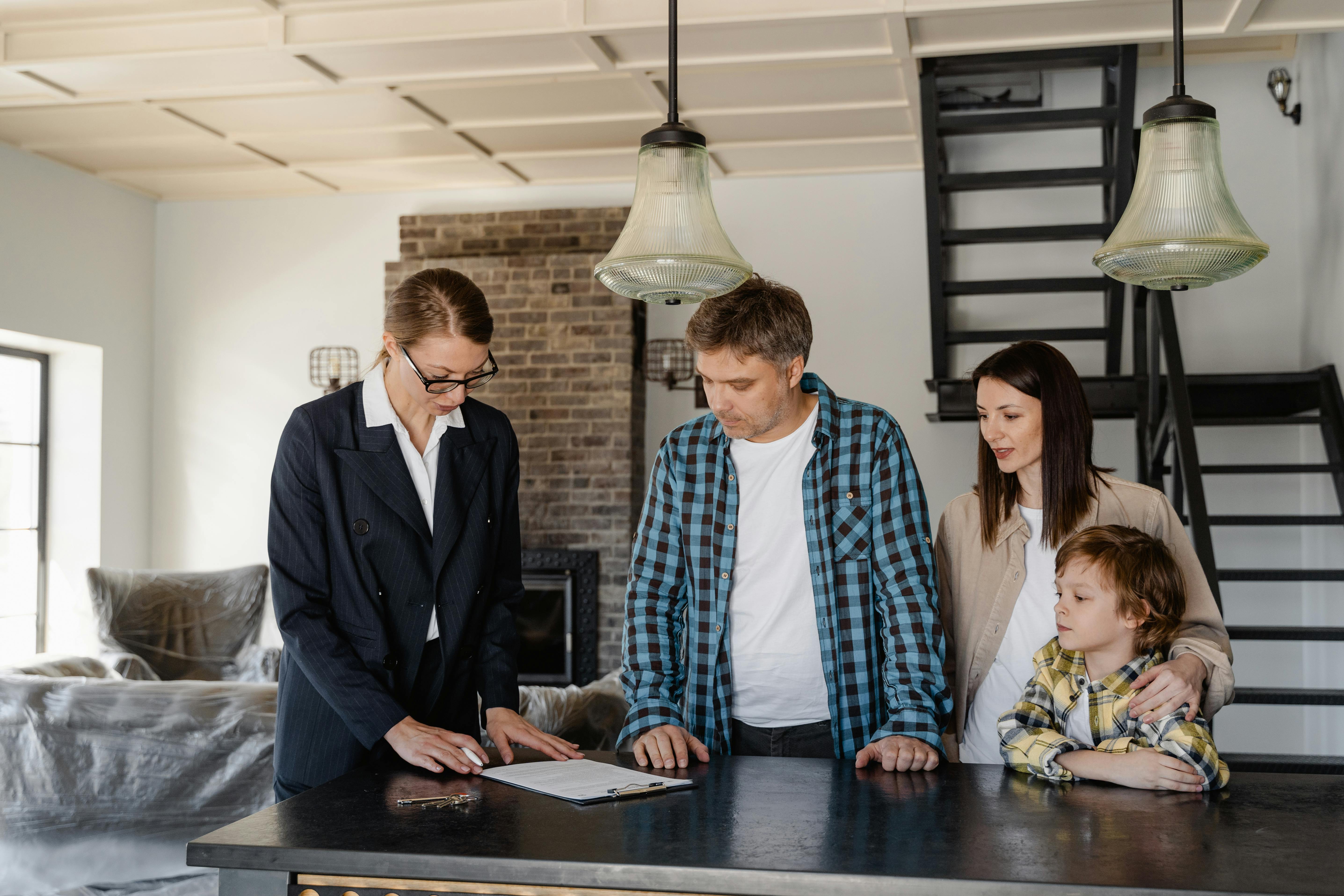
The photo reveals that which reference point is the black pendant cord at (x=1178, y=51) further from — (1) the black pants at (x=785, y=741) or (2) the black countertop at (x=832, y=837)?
(1) the black pants at (x=785, y=741)

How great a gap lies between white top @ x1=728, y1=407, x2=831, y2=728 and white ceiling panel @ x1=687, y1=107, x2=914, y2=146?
11.6 ft

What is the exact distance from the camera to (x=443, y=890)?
52.7 inches

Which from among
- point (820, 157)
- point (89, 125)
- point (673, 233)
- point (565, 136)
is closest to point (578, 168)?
point (565, 136)

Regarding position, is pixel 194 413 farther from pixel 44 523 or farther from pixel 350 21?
pixel 350 21

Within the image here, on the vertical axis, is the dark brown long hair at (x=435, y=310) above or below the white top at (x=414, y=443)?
above

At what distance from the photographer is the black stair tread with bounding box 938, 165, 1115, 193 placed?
4629 millimetres

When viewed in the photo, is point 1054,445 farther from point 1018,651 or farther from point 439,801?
point 439,801

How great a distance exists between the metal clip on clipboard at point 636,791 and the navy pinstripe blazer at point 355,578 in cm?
44

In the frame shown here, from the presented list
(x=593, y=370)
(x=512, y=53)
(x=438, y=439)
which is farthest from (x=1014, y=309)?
(x=438, y=439)

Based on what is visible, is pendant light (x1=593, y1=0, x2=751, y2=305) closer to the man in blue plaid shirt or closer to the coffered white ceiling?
the man in blue plaid shirt

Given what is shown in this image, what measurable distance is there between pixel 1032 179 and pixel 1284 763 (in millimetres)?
2405

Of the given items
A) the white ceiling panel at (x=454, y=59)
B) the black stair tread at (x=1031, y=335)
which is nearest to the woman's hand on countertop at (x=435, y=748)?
the white ceiling panel at (x=454, y=59)

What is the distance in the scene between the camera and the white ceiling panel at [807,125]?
17.0 ft

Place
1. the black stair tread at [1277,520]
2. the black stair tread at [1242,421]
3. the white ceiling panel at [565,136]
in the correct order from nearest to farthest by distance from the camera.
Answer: the black stair tread at [1277,520]
the black stair tread at [1242,421]
the white ceiling panel at [565,136]
